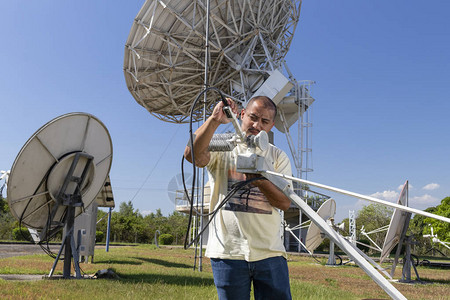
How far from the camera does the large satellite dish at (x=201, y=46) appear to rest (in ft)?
53.3

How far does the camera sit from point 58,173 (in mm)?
6438

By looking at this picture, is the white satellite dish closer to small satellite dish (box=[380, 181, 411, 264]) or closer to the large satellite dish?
small satellite dish (box=[380, 181, 411, 264])

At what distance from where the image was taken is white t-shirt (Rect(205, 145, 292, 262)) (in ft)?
6.36

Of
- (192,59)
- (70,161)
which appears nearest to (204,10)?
(192,59)

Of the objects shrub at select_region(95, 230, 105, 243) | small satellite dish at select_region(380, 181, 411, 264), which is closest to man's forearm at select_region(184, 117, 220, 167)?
small satellite dish at select_region(380, 181, 411, 264)

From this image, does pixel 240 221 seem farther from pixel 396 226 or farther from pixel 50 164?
pixel 396 226

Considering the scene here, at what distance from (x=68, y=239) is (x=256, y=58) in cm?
1437

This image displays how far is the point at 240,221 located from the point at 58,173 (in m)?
5.32

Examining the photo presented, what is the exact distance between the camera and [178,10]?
52.3ft

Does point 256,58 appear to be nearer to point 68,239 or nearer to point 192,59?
point 192,59

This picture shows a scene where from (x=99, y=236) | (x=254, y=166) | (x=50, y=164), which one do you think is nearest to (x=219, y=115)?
(x=254, y=166)

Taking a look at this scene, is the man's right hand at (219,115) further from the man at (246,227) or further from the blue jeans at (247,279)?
the blue jeans at (247,279)

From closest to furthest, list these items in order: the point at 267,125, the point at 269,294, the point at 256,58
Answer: the point at 269,294 → the point at 267,125 → the point at 256,58

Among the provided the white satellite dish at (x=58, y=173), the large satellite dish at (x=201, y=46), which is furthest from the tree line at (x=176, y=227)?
the white satellite dish at (x=58, y=173)
